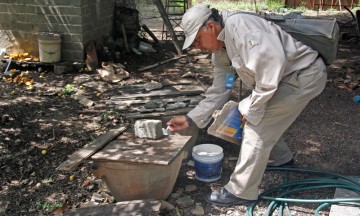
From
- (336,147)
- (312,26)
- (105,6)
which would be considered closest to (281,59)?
(312,26)

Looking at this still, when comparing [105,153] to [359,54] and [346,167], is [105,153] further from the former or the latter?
[359,54]

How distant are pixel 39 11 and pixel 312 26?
6.58 metres

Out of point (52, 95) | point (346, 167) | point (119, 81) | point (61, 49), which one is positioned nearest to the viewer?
point (346, 167)

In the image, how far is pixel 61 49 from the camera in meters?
8.68

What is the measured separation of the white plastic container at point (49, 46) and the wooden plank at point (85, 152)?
4.78 m

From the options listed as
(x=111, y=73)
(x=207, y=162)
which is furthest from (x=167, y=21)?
(x=207, y=162)

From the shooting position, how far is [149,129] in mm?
3900

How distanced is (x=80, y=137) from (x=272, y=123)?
2893 millimetres

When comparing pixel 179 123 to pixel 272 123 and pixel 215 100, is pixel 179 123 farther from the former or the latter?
pixel 272 123

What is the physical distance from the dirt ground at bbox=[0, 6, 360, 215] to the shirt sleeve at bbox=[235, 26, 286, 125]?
1.29 metres

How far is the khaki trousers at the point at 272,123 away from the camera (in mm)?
3500

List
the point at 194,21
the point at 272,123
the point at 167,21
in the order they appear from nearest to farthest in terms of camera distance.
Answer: the point at 194,21, the point at 272,123, the point at 167,21

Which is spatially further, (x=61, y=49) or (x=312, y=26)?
(x=61, y=49)

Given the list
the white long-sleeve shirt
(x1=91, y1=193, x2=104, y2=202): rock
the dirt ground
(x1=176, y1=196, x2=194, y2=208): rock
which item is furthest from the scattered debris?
the white long-sleeve shirt
